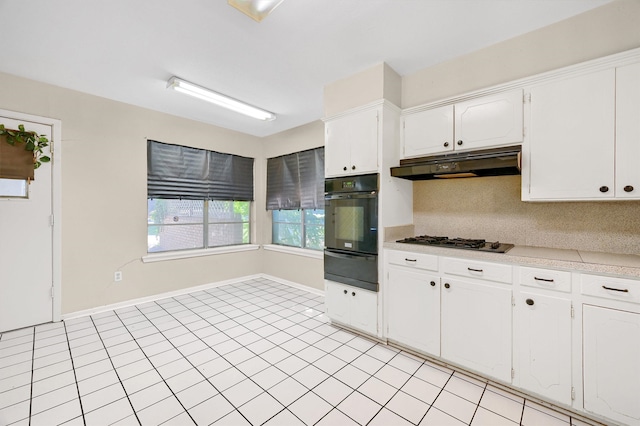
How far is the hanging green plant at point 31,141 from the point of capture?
8.82ft

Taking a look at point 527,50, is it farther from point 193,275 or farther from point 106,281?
point 106,281

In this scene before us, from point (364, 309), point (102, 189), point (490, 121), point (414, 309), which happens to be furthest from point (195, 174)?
point (490, 121)

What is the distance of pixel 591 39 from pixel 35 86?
5.14 m

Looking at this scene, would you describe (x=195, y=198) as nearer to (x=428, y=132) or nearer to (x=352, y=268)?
(x=352, y=268)

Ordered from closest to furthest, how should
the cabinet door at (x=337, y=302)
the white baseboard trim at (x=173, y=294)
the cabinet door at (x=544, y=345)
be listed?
the cabinet door at (x=544, y=345) → the cabinet door at (x=337, y=302) → the white baseboard trim at (x=173, y=294)

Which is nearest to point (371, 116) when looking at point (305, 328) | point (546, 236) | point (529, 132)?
point (529, 132)

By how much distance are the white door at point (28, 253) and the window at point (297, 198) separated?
289cm

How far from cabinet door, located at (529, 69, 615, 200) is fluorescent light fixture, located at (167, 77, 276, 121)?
298cm

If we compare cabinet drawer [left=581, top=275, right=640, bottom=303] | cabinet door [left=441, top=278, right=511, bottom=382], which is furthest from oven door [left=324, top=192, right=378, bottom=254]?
cabinet drawer [left=581, top=275, right=640, bottom=303]

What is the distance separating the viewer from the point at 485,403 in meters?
1.77

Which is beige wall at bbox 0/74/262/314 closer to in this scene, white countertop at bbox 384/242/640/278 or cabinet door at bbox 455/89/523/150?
white countertop at bbox 384/242/640/278

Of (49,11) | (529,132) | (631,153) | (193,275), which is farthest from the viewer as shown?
(193,275)

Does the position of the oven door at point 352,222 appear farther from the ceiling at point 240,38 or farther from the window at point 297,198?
the ceiling at point 240,38

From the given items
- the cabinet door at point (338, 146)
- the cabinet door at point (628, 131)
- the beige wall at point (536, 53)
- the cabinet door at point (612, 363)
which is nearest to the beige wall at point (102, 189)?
the cabinet door at point (338, 146)
